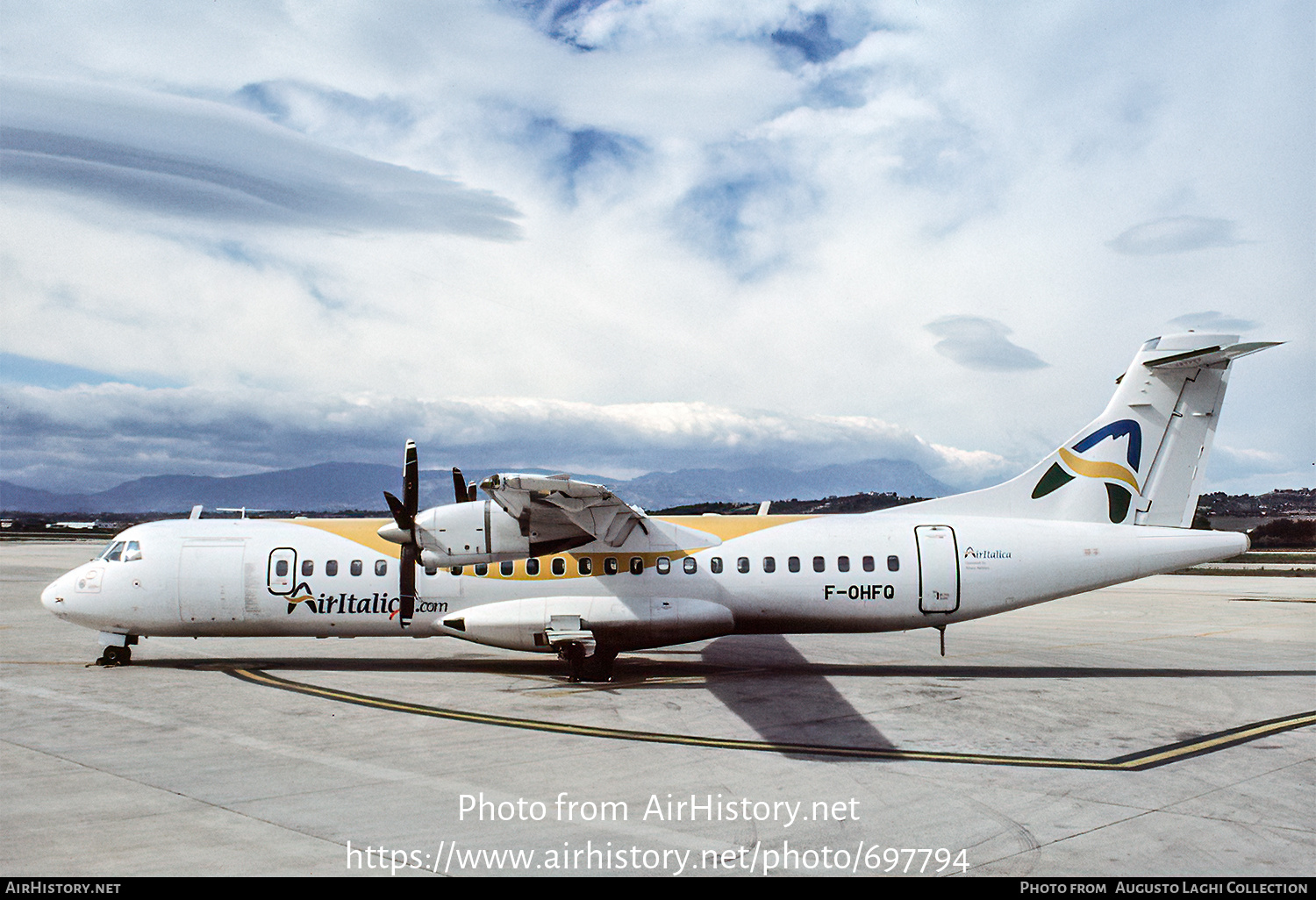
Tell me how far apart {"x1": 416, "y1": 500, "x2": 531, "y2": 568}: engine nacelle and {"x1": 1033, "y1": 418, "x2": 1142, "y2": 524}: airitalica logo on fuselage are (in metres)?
12.1

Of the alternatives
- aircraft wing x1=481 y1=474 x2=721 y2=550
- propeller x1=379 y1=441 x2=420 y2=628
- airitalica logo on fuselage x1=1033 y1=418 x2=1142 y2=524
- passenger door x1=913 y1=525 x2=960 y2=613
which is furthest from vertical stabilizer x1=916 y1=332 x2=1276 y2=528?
propeller x1=379 y1=441 x2=420 y2=628

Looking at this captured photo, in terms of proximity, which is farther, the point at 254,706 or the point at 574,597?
the point at 574,597

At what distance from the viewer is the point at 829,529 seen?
64.2 feet

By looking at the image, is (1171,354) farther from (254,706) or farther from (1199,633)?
(254,706)

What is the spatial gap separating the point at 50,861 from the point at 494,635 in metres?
10.4

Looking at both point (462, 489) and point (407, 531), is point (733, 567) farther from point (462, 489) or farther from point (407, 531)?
point (407, 531)

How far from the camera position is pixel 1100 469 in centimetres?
1973

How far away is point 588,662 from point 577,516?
3511 millimetres

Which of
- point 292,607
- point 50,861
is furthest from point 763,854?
point 292,607

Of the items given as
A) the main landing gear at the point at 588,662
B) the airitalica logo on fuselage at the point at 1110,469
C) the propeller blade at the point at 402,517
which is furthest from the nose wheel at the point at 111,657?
the airitalica logo on fuselage at the point at 1110,469

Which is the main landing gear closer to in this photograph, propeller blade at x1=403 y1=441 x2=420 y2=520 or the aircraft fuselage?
the aircraft fuselage

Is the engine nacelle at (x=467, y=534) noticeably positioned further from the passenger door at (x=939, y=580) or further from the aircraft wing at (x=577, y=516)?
the passenger door at (x=939, y=580)
